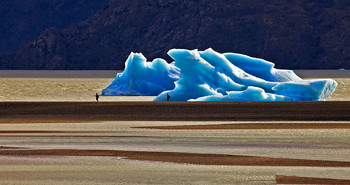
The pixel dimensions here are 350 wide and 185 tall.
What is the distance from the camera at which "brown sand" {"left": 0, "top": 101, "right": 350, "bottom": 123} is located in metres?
32.1

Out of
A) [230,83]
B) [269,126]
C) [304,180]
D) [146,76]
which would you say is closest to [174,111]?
[269,126]

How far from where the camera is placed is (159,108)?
1480 inches

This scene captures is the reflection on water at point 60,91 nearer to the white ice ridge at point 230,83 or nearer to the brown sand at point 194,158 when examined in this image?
the white ice ridge at point 230,83

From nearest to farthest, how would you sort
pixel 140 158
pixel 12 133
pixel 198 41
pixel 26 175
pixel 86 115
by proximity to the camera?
pixel 26 175
pixel 140 158
pixel 12 133
pixel 86 115
pixel 198 41

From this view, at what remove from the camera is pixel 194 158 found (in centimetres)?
1803

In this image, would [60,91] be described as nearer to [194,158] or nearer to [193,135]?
[193,135]

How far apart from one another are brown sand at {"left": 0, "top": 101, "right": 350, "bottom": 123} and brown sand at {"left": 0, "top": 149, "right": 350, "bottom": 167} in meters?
11.8

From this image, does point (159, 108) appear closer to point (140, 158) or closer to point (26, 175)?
point (140, 158)

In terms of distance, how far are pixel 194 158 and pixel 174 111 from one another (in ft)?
58.0

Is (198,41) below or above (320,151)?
above

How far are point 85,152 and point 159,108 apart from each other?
18.4 metres

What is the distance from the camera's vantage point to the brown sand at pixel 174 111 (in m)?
32.1

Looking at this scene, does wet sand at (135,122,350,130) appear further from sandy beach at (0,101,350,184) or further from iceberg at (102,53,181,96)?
iceberg at (102,53,181,96)

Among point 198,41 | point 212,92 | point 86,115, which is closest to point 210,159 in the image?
point 86,115
